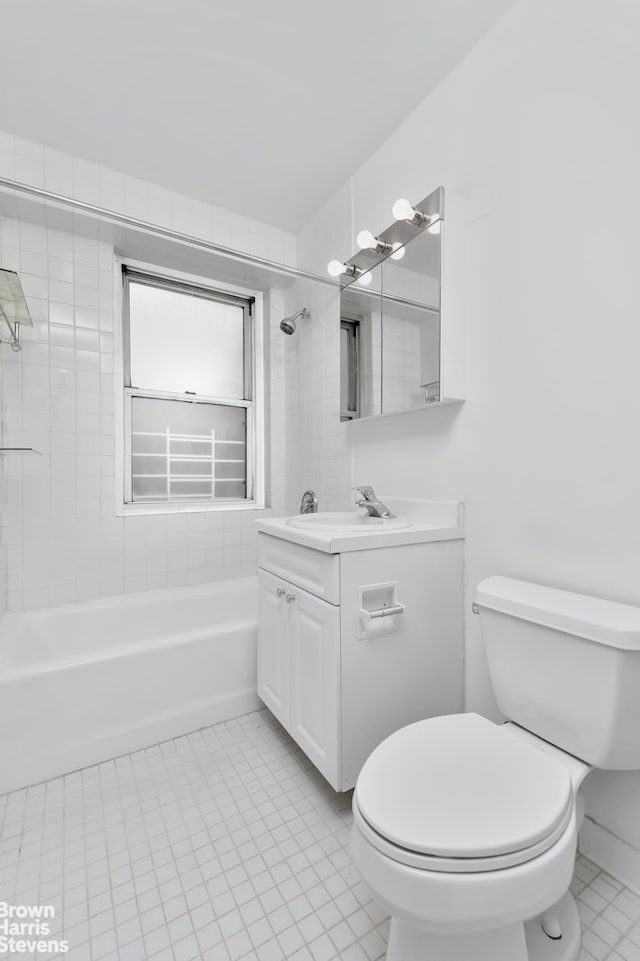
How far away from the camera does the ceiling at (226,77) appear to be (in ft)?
4.41

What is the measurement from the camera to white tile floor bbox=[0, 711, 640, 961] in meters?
0.93

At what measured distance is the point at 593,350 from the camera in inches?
43.9

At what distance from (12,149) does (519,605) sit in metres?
2.63

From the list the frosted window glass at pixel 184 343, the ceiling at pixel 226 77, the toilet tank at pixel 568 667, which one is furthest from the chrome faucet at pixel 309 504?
the ceiling at pixel 226 77

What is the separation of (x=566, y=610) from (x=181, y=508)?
1968 mm

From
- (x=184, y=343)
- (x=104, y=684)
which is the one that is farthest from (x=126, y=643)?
(x=184, y=343)

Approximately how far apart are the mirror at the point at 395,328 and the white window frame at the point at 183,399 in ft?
2.70

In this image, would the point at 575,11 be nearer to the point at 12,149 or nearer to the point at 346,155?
the point at 346,155

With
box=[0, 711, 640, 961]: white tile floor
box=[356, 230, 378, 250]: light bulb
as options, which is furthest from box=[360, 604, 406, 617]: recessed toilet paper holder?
box=[356, 230, 378, 250]: light bulb

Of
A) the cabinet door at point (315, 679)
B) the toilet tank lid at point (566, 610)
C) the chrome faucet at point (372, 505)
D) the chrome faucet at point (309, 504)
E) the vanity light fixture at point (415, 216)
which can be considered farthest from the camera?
the chrome faucet at point (309, 504)

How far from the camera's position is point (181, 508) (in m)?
2.40

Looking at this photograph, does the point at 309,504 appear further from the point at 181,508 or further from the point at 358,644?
the point at 358,644

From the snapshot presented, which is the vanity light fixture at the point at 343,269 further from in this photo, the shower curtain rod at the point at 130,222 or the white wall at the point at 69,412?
the white wall at the point at 69,412

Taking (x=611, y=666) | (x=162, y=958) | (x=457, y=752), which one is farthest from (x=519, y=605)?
(x=162, y=958)
